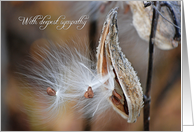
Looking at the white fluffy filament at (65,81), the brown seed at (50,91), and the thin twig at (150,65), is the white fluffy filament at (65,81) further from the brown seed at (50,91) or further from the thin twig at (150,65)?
the thin twig at (150,65)

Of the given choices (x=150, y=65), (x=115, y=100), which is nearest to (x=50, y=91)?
(x=115, y=100)

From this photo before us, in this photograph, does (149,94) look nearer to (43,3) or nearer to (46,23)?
(46,23)

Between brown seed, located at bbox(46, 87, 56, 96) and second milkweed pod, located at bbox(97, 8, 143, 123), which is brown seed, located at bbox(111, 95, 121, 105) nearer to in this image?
second milkweed pod, located at bbox(97, 8, 143, 123)

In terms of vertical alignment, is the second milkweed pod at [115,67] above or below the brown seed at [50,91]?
above

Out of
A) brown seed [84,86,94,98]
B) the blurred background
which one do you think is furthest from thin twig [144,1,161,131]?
brown seed [84,86,94,98]

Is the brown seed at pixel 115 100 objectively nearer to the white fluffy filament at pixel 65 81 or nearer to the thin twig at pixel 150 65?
the white fluffy filament at pixel 65 81

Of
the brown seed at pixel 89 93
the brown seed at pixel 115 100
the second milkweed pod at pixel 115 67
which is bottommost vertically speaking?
the brown seed at pixel 115 100

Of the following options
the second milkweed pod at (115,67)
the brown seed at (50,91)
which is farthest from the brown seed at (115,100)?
the brown seed at (50,91)

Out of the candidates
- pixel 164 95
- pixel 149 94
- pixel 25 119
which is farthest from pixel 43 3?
pixel 164 95
